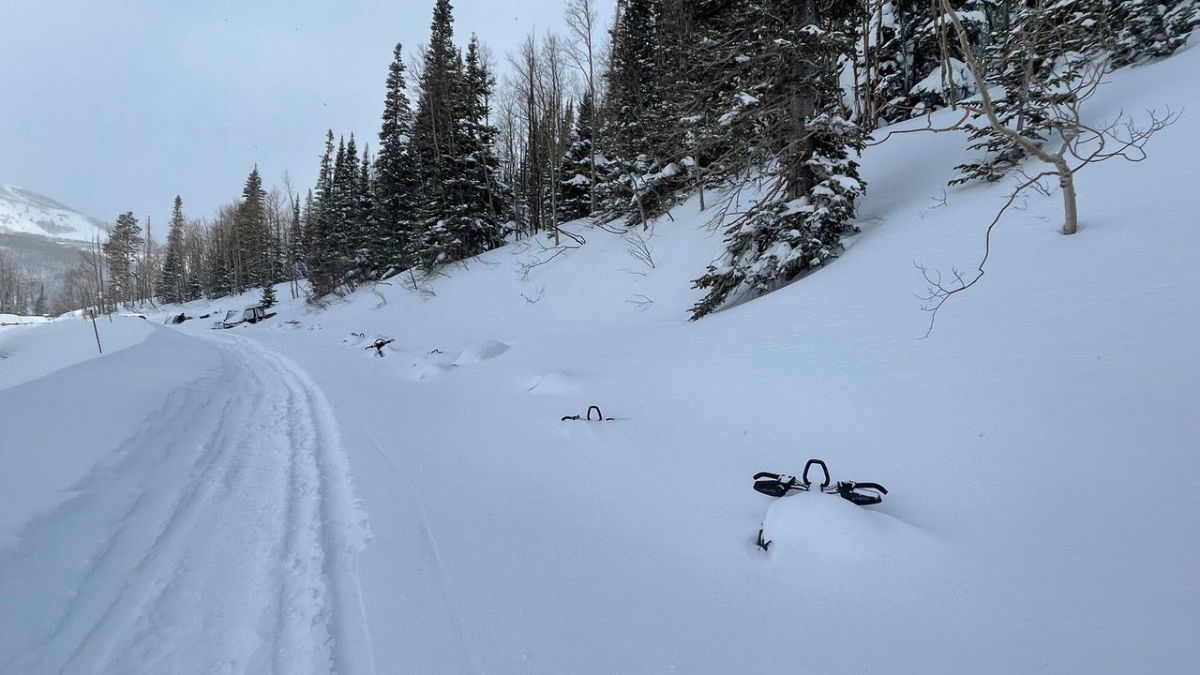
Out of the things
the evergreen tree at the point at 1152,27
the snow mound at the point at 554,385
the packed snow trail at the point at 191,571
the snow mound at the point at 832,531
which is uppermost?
the evergreen tree at the point at 1152,27

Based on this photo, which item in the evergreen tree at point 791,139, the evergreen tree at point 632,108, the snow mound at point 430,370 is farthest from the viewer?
the evergreen tree at point 632,108

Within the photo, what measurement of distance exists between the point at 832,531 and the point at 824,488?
1.81 ft

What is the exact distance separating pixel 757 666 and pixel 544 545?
1402mm

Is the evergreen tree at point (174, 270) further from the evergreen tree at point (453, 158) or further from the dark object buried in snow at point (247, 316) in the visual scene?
the evergreen tree at point (453, 158)

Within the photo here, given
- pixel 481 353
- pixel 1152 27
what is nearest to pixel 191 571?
pixel 481 353

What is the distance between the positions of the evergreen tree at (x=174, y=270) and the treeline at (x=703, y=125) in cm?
1220

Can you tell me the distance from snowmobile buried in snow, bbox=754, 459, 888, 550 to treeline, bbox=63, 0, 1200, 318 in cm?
272

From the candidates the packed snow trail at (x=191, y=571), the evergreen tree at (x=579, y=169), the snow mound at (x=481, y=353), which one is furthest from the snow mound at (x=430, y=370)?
the evergreen tree at (x=579, y=169)

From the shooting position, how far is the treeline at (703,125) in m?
7.64

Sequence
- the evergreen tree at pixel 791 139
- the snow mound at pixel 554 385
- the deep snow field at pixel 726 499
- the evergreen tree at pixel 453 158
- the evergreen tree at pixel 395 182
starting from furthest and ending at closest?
the evergreen tree at pixel 395 182 → the evergreen tree at pixel 453 158 → the evergreen tree at pixel 791 139 → the snow mound at pixel 554 385 → the deep snow field at pixel 726 499

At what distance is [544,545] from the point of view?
116 inches

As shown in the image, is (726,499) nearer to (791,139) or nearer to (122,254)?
(791,139)

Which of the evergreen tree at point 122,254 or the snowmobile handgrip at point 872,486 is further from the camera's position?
the evergreen tree at point 122,254

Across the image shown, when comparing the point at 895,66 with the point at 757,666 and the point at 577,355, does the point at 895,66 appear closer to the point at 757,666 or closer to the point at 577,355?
the point at 577,355
